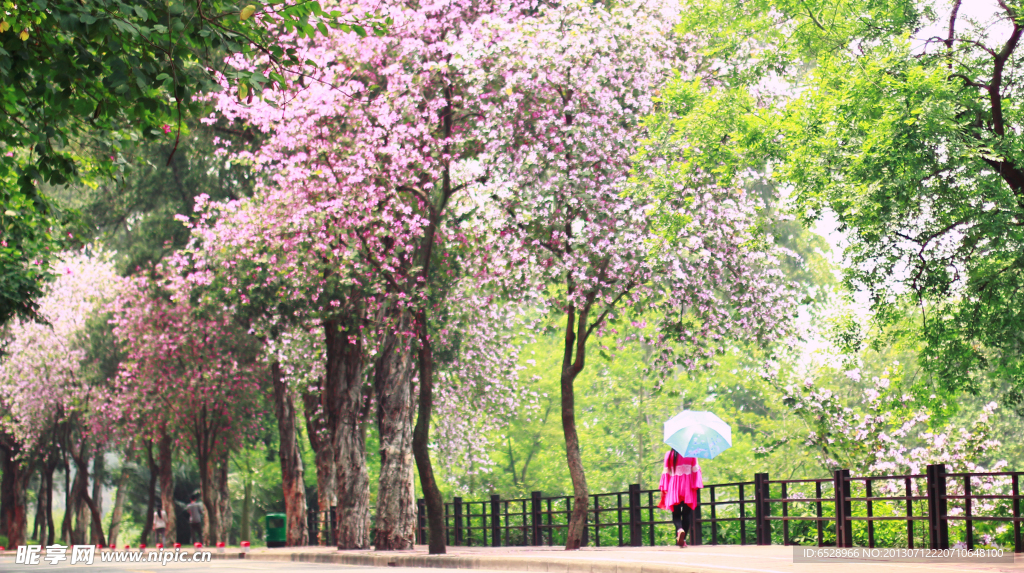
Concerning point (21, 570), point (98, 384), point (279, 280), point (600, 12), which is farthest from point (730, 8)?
point (98, 384)

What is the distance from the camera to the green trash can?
34.0 meters

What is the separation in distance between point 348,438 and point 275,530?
1004cm

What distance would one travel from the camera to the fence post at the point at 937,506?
13.5 metres

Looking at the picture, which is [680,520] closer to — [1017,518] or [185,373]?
[1017,518]

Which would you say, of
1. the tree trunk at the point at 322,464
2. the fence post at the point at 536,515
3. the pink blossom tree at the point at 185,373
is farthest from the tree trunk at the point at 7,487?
the fence post at the point at 536,515

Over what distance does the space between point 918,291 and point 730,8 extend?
677 centimetres

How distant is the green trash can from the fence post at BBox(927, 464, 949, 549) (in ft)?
80.0

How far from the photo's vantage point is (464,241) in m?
22.5

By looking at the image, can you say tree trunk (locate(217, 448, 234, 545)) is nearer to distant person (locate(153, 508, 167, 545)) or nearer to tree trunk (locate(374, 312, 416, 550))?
distant person (locate(153, 508, 167, 545))

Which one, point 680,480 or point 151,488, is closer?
point 680,480

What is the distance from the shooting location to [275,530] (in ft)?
112

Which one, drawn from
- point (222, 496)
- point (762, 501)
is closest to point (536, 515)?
point (762, 501)

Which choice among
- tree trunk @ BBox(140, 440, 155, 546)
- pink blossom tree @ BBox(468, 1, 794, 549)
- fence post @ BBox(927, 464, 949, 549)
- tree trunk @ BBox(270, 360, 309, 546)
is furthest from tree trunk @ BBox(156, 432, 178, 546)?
fence post @ BBox(927, 464, 949, 549)

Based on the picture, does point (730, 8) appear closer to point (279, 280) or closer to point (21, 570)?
point (279, 280)
